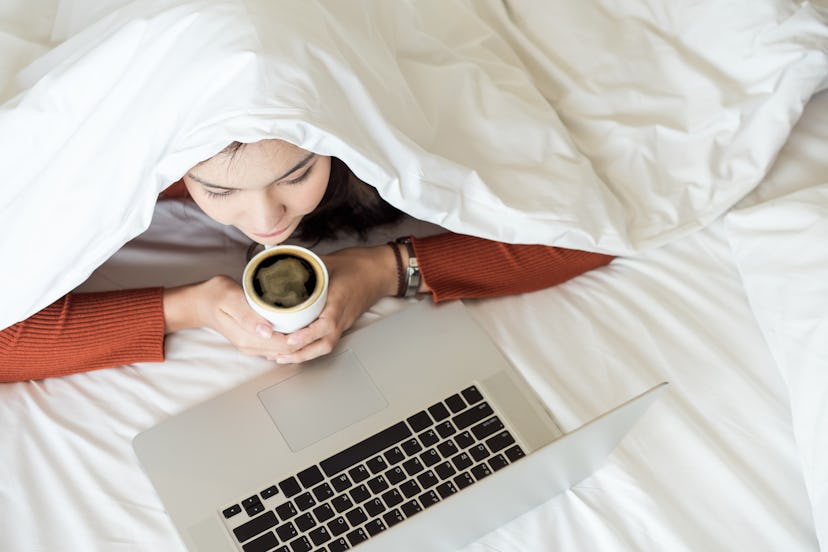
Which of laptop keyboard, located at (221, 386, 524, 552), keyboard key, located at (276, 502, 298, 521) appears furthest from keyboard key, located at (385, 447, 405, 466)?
keyboard key, located at (276, 502, 298, 521)

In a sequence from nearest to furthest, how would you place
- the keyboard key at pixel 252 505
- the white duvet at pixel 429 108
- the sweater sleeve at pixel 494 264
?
the white duvet at pixel 429 108 → the keyboard key at pixel 252 505 → the sweater sleeve at pixel 494 264

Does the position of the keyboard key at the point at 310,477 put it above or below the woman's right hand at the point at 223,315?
below

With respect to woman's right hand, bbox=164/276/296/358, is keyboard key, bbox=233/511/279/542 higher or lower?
lower

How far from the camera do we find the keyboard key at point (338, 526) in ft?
2.91

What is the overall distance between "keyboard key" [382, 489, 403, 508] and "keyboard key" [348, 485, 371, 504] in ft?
0.06

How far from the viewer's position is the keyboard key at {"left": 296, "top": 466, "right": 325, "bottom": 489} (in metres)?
0.92

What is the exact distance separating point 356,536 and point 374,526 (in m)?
0.02

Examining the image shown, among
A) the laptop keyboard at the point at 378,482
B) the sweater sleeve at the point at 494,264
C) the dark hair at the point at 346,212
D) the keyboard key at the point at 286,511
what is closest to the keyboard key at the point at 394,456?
the laptop keyboard at the point at 378,482

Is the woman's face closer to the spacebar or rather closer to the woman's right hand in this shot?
the woman's right hand

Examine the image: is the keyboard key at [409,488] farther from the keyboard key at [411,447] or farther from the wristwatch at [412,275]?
the wristwatch at [412,275]

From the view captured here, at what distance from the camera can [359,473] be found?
92 centimetres

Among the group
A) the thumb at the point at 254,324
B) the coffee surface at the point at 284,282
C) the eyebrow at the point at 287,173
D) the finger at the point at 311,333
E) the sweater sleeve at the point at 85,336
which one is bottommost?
the finger at the point at 311,333

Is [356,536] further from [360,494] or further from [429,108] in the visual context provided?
[429,108]

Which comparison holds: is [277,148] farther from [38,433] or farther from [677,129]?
[677,129]
